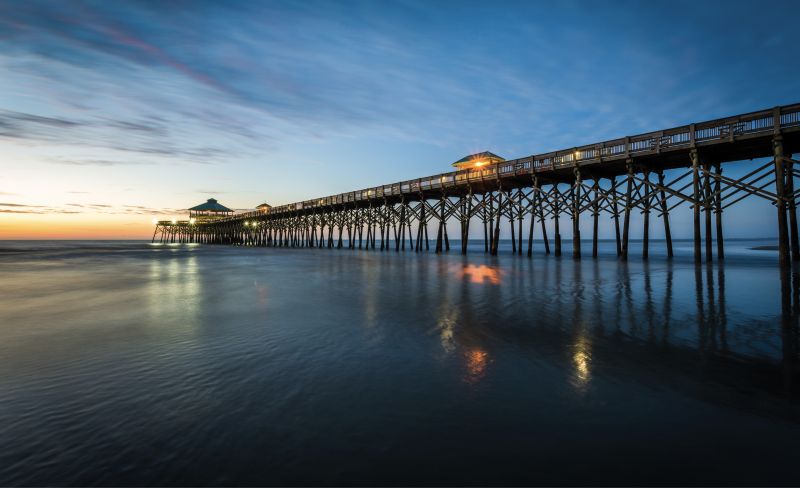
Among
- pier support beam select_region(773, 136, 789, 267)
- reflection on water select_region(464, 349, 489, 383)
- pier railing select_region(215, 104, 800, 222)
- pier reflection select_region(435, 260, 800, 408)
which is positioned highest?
pier railing select_region(215, 104, 800, 222)

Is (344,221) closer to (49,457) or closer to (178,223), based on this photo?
(49,457)

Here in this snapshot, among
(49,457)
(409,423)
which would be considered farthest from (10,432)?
(409,423)

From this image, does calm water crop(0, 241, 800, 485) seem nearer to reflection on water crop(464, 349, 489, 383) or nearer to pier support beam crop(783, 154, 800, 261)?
reflection on water crop(464, 349, 489, 383)

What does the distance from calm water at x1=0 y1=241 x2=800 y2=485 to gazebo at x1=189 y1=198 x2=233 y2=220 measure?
94.6m

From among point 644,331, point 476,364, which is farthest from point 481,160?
point 476,364

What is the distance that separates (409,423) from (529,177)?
24.9 metres

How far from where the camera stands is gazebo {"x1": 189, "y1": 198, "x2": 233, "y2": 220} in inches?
3671

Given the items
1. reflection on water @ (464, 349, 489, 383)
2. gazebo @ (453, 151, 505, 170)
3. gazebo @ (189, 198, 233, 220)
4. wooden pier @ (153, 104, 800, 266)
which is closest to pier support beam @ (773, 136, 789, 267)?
wooden pier @ (153, 104, 800, 266)

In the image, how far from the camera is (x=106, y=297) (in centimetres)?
1048

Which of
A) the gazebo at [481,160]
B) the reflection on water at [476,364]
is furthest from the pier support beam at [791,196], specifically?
the gazebo at [481,160]

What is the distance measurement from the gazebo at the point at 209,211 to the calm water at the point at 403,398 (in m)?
94.6

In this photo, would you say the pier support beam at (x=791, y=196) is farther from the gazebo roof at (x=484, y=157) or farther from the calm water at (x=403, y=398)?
the gazebo roof at (x=484, y=157)

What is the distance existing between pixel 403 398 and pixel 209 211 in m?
105

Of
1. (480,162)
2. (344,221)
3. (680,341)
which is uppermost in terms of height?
(480,162)
